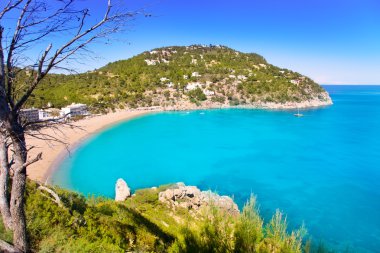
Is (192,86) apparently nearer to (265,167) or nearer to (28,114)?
(265,167)

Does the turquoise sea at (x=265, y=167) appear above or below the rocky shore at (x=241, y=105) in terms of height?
below

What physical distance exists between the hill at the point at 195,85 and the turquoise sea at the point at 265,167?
18.2m

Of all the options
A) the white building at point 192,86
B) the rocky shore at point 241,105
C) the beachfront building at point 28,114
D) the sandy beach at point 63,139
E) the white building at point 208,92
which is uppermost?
the white building at point 192,86

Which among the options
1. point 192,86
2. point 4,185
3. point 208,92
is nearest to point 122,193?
point 4,185

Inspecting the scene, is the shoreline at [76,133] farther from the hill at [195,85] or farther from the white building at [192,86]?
the white building at [192,86]

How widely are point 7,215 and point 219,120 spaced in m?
53.4

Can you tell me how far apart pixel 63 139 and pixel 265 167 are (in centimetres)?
1993

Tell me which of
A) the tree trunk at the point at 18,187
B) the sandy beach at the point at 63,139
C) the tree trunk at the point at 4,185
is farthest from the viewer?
the sandy beach at the point at 63,139

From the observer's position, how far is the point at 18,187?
10.6 ft

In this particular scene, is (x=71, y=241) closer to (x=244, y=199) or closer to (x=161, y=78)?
(x=244, y=199)

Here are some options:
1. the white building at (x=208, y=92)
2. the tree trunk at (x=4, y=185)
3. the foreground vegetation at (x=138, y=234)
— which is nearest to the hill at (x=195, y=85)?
the white building at (x=208, y=92)

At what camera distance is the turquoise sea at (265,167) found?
17.5m

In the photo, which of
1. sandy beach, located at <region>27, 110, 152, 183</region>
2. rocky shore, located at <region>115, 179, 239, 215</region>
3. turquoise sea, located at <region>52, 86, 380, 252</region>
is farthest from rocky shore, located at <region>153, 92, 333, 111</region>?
rocky shore, located at <region>115, 179, 239, 215</region>

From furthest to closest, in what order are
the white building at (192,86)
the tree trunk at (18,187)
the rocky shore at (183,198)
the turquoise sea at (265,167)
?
the white building at (192,86)
the turquoise sea at (265,167)
the rocky shore at (183,198)
the tree trunk at (18,187)
